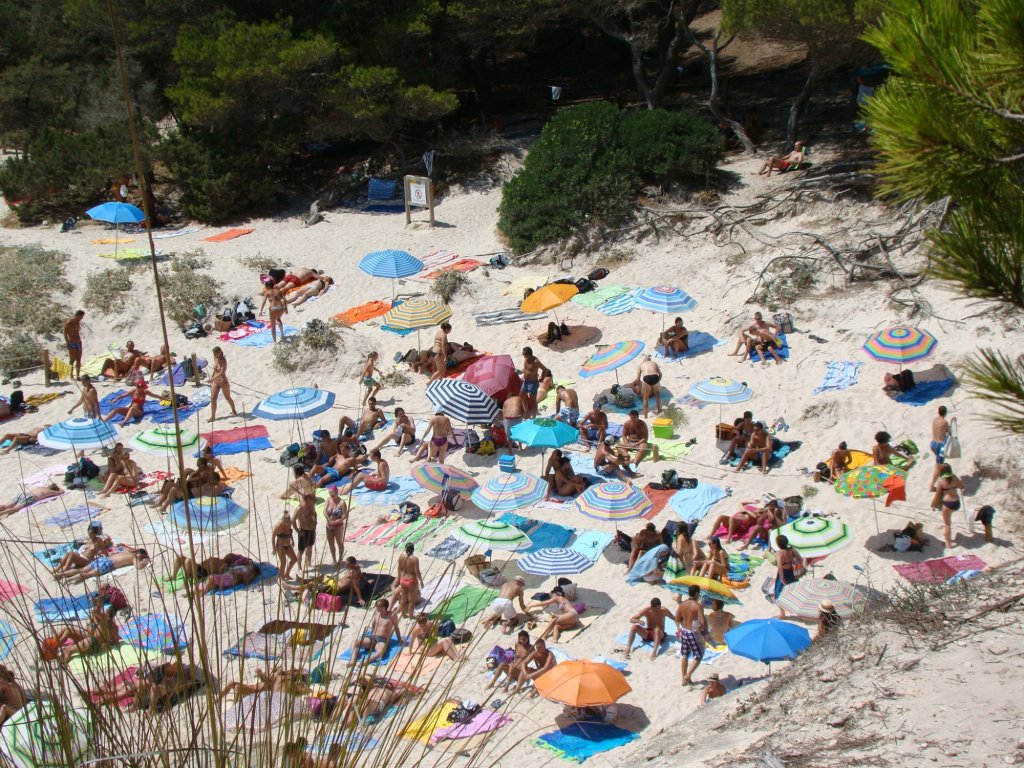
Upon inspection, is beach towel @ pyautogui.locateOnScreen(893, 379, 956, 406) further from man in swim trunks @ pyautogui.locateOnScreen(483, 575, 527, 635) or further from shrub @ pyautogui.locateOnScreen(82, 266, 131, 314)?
shrub @ pyautogui.locateOnScreen(82, 266, 131, 314)

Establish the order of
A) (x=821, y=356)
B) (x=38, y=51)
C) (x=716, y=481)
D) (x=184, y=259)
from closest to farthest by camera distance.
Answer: (x=716, y=481) → (x=821, y=356) → (x=184, y=259) → (x=38, y=51)

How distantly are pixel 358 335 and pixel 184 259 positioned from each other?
223 inches

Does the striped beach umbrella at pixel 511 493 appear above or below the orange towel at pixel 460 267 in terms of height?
below

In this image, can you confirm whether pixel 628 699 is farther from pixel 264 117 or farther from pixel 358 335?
pixel 264 117

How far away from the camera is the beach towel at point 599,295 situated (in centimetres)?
1948

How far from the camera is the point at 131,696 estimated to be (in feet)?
14.4

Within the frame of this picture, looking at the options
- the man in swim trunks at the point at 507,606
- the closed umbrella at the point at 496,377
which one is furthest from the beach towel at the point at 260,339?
the man in swim trunks at the point at 507,606

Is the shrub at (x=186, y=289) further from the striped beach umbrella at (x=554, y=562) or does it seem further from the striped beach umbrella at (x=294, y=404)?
the striped beach umbrella at (x=554, y=562)

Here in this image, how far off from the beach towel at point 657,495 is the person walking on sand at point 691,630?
2.68 m

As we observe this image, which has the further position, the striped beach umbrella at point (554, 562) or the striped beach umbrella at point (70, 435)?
the striped beach umbrella at point (70, 435)

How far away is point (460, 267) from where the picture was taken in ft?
71.7

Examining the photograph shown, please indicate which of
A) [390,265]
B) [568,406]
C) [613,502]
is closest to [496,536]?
[613,502]

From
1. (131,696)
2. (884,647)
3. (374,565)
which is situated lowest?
(374,565)

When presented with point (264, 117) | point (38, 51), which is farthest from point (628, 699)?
point (38, 51)
